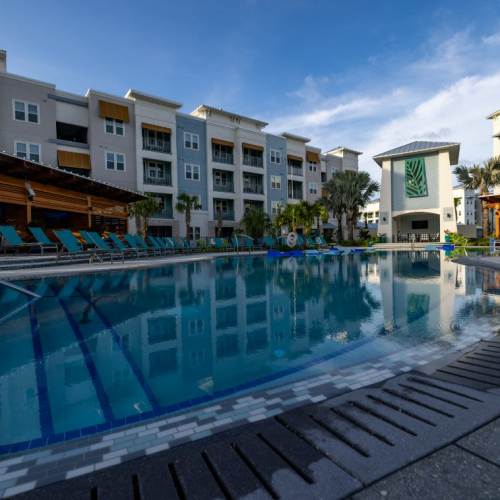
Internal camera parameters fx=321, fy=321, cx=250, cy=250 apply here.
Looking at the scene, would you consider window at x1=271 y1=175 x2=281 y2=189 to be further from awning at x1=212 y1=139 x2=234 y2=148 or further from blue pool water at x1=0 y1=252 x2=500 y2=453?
blue pool water at x1=0 y1=252 x2=500 y2=453

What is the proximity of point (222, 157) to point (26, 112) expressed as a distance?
56.0 ft

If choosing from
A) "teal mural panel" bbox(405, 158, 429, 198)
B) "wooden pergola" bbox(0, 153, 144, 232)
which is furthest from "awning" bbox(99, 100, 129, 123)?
"teal mural panel" bbox(405, 158, 429, 198)

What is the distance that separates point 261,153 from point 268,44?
20.1 meters

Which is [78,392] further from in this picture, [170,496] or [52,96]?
[52,96]

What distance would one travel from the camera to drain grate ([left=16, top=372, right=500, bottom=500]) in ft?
5.81

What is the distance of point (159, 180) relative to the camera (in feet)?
→ 96.9

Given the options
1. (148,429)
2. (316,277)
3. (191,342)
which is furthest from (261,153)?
(148,429)

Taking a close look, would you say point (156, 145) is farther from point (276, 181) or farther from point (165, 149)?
point (276, 181)

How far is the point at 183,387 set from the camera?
3.43 meters

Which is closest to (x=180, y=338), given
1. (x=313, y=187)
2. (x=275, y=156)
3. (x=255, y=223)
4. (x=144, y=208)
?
(x=144, y=208)

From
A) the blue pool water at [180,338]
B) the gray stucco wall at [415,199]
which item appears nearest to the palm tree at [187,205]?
the blue pool water at [180,338]

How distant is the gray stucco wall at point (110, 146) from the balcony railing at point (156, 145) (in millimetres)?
1238

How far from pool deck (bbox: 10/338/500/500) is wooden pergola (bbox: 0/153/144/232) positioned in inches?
623

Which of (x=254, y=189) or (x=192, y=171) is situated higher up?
(x=192, y=171)
